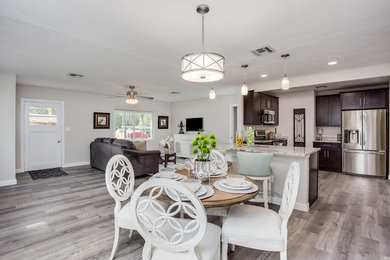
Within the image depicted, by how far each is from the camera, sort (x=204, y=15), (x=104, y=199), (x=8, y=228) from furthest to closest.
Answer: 1. (x=104, y=199)
2. (x=8, y=228)
3. (x=204, y=15)

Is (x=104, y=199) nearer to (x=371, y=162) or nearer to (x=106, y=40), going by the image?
(x=106, y=40)

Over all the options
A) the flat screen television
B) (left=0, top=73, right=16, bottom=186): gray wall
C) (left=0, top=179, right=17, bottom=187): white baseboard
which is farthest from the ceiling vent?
(left=0, top=179, right=17, bottom=187): white baseboard

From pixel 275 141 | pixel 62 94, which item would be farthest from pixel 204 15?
pixel 62 94

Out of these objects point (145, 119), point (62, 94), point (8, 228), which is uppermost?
point (62, 94)

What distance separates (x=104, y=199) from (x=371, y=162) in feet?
19.9

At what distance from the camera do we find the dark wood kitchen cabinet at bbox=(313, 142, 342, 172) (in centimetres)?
545

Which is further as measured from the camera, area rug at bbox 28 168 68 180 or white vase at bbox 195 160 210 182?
area rug at bbox 28 168 68 180

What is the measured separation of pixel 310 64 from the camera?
3.77 meters

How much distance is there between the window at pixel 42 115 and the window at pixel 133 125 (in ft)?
6.44

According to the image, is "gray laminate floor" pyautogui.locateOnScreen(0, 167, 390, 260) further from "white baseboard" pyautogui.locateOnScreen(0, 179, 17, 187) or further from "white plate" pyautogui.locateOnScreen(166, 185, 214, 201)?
"white plate" pyautogui.locateOnScreen(166, 185, 214, 201)

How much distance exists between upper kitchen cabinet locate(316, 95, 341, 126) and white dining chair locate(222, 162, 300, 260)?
17.3 feet

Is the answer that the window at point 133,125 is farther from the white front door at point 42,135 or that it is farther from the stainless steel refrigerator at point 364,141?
the stainless steel refrigerator at point 364,141

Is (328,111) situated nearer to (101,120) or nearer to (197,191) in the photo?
(197,191)

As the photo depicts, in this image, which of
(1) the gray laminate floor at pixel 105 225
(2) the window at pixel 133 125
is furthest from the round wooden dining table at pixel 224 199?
(2) the window at pixel 133 125
